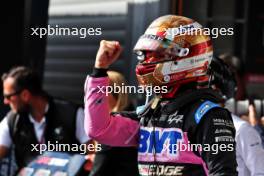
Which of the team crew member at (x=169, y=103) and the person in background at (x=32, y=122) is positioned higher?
the team crew member at (x=169, y=103)

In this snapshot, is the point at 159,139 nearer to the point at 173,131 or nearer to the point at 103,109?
the point at 173,131

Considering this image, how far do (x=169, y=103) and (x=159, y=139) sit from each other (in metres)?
0.15

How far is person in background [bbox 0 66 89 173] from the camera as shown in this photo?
435 cm

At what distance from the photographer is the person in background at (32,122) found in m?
4.35

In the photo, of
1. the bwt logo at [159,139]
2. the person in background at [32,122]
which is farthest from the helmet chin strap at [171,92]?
the person in background at [32,122]

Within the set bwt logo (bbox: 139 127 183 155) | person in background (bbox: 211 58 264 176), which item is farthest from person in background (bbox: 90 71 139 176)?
bwt logo (bbox: 139 127 183 155)

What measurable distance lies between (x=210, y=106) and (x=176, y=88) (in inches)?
9.0

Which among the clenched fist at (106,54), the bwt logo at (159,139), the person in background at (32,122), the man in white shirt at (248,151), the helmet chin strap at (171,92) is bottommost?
the person in background at (32,122)

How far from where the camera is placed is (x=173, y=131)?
2566mm

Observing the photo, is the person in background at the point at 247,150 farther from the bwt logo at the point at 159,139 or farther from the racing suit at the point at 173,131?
the bwt logo at the point at 159,139

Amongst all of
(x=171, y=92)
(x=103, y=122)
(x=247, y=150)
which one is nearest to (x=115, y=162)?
(x=247, y=150)

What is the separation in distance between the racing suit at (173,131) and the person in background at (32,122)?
1524 mm

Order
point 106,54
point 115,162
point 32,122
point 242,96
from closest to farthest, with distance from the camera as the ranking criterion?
point 106,54 < point 115,162 < point 242,96 < point 32,122

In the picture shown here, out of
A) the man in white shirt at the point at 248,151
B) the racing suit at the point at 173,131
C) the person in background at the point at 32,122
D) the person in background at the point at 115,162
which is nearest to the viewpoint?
the racing suit at the point at 173,131
